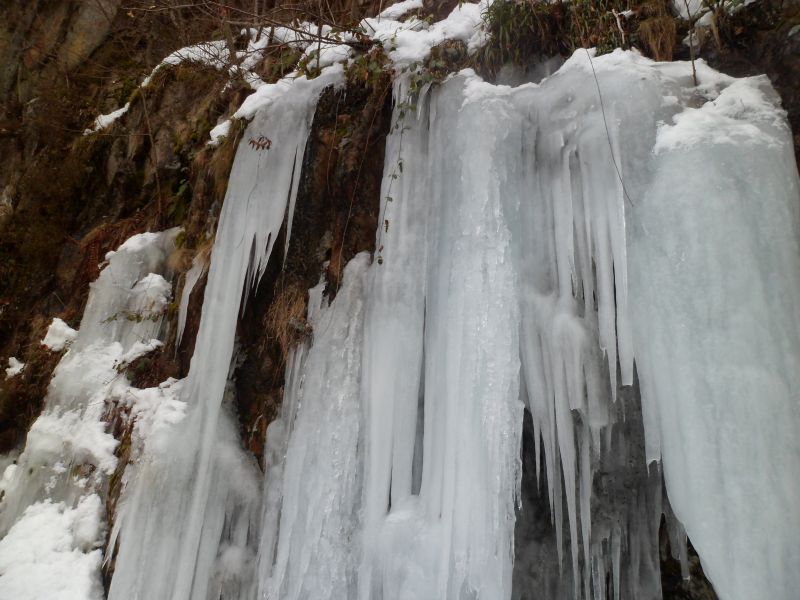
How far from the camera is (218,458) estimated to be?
363cm

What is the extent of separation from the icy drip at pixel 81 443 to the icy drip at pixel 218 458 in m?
0.50

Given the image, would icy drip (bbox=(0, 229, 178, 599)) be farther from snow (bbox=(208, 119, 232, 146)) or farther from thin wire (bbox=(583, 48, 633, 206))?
thin wire (bbox=(583, 48, 633, 206))

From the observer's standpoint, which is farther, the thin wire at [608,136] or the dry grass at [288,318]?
the dry grass at [288,318]

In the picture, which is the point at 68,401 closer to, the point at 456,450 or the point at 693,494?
the point at 456,450

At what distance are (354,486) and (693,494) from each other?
64.7 inches

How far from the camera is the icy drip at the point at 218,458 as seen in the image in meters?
3.29

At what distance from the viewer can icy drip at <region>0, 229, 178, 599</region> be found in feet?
12.2

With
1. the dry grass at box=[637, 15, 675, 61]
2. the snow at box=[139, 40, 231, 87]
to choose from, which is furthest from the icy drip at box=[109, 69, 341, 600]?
the dry grass at box=[637, 15, 675, 61]

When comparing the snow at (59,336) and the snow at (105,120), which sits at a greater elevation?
the snow at (105,120)

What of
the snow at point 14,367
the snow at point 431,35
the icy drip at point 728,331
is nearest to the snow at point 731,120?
the icy drip at point 728,331

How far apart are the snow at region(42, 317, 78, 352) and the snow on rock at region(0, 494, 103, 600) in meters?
1.50

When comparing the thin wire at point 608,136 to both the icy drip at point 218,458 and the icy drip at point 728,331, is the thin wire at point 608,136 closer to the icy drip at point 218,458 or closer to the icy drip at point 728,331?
the icy drip at point 728,331

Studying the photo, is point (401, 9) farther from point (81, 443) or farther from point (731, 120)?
point (81, 443)

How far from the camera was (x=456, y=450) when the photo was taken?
269cm
